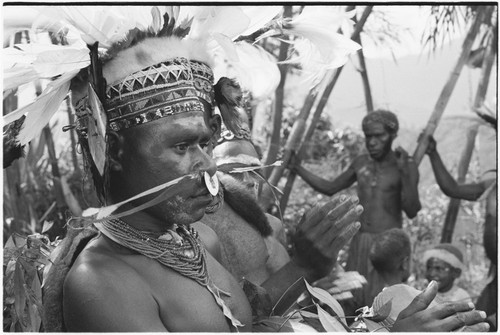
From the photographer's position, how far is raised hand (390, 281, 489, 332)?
2.22m

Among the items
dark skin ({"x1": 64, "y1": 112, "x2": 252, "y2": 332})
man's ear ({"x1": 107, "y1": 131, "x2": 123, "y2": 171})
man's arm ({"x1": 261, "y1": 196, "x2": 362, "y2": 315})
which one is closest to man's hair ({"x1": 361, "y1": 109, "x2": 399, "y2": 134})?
man's arm ({"x1": 261, "y1": 196, "x2": 362, "y2": 315})

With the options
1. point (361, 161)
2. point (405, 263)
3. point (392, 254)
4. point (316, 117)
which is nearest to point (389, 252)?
point (392, 254)

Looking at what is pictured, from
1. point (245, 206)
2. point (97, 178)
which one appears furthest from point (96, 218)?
point (245, 206)

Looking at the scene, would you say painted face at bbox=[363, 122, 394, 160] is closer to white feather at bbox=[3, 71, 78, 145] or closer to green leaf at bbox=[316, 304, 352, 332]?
green leaf at bbox=[316, 304, 352, 332]

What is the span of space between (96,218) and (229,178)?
64.3 inches

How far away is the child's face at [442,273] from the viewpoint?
5.91 m

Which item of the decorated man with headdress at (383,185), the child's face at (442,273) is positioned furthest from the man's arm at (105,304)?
the decorated man with headdress at (383,185)

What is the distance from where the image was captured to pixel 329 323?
251 centimetres

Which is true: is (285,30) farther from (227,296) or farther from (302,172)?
(302,172)

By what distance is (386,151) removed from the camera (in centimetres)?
639

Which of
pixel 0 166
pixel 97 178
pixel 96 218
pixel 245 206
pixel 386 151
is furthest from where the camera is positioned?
pixel 386 151

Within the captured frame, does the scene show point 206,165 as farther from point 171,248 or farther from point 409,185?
point 409,185

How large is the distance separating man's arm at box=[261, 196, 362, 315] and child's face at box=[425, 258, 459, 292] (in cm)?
345

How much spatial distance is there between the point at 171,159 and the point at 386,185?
4295 millimetres
